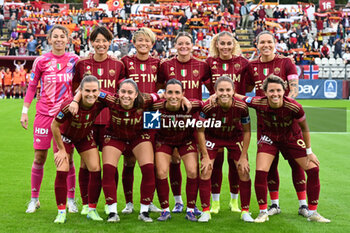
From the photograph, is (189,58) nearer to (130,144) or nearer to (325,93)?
(130,144)

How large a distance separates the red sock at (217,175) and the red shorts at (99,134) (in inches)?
57.4

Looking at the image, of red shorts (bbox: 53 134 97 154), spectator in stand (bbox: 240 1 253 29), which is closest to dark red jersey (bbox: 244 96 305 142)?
red shorts (bbox: 53 134 97 154)

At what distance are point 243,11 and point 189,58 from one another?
30550mm

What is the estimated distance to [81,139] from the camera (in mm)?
6035

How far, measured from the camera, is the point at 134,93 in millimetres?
5883

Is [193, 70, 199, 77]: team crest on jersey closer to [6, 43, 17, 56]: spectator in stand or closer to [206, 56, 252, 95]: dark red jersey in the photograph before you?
[206, 56, 252, 95]: dark red jersey

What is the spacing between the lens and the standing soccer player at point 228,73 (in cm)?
651

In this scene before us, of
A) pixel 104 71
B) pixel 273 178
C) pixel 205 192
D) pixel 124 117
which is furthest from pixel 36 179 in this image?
pixel 273 178

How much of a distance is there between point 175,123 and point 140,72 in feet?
2.89

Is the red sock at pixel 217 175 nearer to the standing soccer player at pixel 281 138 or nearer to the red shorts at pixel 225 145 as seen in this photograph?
the red shorts at pixel 225 145

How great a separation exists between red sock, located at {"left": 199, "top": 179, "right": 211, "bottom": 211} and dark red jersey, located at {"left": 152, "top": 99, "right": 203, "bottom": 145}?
565 millimetres

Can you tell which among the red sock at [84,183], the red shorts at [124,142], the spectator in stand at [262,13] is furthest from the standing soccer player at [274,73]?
the spectator in stand at [262,13]

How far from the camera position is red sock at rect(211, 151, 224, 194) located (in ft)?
21.3

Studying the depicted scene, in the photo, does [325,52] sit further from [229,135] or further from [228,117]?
[228,117]
